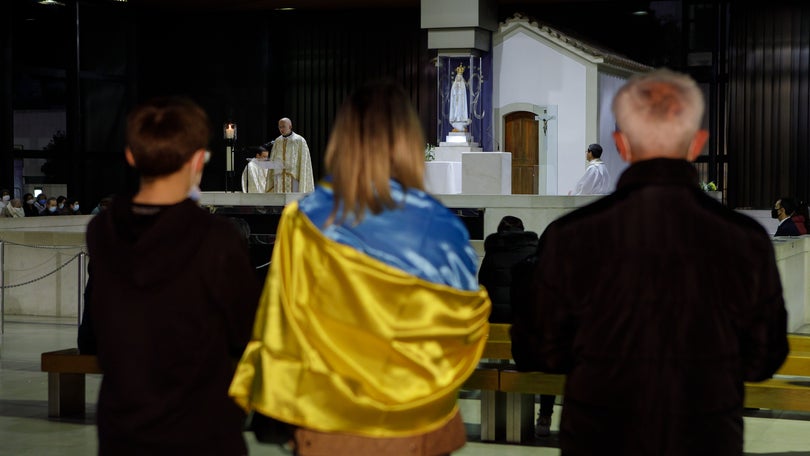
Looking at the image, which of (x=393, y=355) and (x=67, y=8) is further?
(x=67, y=8)

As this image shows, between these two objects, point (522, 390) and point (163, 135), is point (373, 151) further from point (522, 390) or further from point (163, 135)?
point (522, 390)

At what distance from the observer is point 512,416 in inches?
246

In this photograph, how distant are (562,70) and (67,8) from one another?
33.6 feet

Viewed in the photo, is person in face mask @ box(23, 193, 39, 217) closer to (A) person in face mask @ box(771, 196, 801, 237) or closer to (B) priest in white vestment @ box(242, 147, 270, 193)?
(B) priest in white vestment @ box(242, 147, 270, 193)

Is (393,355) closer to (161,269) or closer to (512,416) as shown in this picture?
A: (161,269)

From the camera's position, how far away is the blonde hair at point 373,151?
251cm

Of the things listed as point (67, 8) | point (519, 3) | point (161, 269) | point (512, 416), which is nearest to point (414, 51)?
point (519, 3)

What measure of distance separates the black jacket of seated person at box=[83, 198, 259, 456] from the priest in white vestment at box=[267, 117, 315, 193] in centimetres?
1489

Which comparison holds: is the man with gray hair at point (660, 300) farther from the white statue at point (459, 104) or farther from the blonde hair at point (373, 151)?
the white statue at point (459, 104)

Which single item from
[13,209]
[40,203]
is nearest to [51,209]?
[40,203]

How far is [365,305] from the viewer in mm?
2465

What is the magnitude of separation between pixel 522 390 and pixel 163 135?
3.58m

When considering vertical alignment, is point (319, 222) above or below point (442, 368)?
above

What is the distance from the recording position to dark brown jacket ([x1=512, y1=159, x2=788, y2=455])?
2.47m
